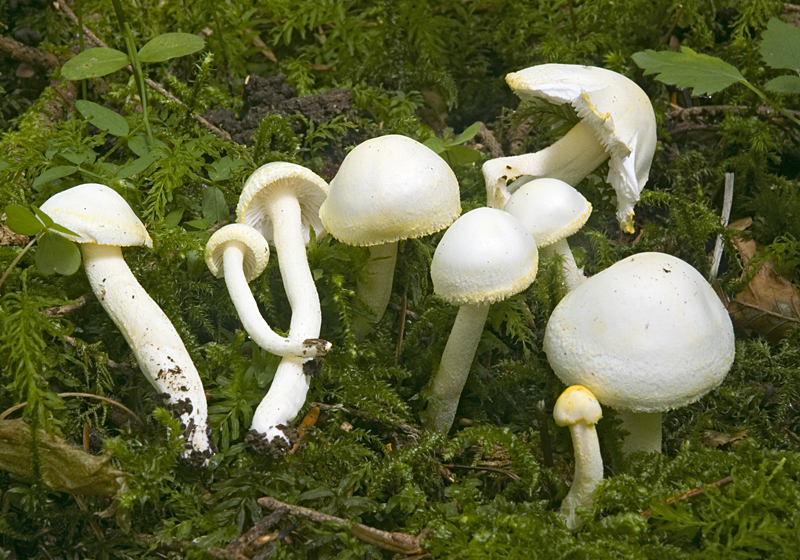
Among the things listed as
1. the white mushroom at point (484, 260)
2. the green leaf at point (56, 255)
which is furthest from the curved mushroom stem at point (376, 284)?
the green leaf at point (56, 255)

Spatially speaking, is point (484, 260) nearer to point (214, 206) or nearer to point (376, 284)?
point (376, 284)

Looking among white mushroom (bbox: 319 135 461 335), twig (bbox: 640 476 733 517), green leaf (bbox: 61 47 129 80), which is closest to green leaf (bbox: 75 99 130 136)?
green leaf (bbox: 61 47 129 80)

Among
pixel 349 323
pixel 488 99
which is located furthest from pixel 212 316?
pixel 488 99

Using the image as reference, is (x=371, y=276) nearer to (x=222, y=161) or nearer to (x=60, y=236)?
(x=222, y=161)

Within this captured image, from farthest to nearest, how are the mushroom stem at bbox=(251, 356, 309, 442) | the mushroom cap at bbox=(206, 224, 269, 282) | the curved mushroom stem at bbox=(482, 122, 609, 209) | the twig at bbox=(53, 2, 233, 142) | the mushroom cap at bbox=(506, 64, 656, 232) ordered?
the twig at bbox=(53, 2, 233, 142) < the curved mushroom stem at bbox=(482, 122, 609, 209) < the mushroom cap at bbox=(506, 64, 656, 232) < the mushroom cap at bbox=(206, 224, 269, 282) < the mushroom stem at bbox=(251, 356, 309, 442)

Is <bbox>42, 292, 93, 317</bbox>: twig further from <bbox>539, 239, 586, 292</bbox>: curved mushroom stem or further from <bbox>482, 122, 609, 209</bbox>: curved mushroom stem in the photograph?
<bbox>539, 239, 586, 292</bbox>: curved mushroom stem

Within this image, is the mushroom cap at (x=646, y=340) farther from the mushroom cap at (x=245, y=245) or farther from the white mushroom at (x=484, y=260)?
the mushroom cap at (x=245, y=245)

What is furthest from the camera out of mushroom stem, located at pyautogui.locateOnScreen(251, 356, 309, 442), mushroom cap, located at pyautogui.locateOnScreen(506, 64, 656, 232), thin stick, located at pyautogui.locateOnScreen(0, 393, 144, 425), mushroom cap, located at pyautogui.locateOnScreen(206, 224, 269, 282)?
mushroom cap, located at pyautogui.locateOnScreen(506, 64, 656, 232)

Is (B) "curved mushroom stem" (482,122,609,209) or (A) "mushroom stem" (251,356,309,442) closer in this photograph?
(A) "mushroom stem" (251,356,309,442)
